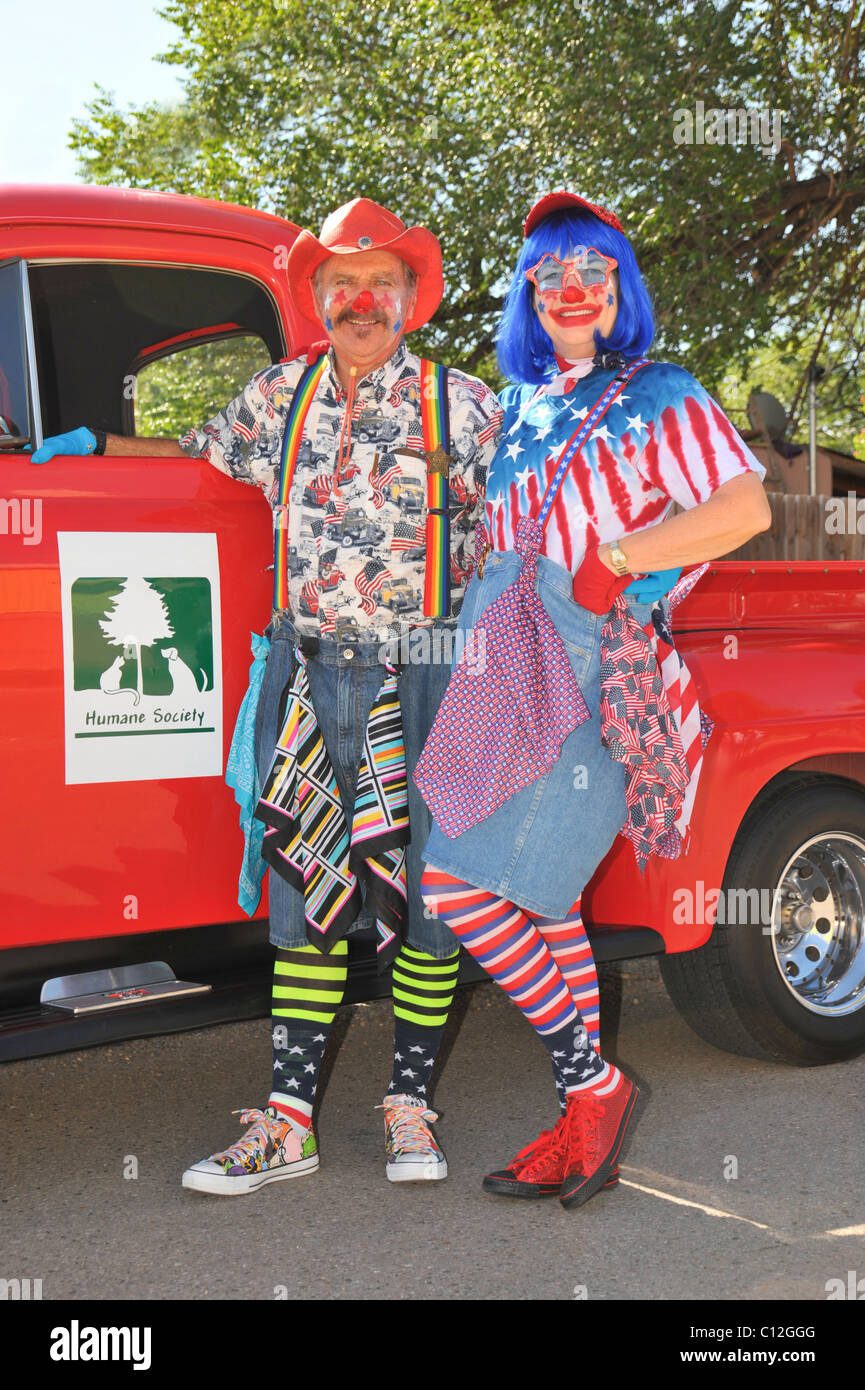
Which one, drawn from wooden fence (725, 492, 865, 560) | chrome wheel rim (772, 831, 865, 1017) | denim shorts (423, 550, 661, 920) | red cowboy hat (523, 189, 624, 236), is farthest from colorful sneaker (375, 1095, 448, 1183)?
wooden fence (725, 492, 865, 560)

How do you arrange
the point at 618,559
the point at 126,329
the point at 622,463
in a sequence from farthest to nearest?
the point at 126,329 → the point at 622,463 → the point at 618,559

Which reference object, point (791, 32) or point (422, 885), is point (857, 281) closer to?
point (791, 32)

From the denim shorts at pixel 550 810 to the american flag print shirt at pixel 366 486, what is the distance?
28 centimetres

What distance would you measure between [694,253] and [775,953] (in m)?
7.93

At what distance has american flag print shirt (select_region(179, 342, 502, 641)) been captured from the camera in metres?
3.04

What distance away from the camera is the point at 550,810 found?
2811 millimetres

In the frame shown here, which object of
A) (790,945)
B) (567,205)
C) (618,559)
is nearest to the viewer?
(618,559)

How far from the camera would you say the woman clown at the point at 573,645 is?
2.75 meters

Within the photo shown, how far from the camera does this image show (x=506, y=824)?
2.81 meters

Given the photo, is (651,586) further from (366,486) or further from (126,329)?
(126,329)

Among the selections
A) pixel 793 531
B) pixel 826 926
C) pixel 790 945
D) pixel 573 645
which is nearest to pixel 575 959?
pixel 573 645

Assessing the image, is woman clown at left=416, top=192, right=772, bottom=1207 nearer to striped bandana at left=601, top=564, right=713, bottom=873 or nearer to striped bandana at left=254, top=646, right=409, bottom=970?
striped bandana at left=601, top=564, right=713, bottom=873

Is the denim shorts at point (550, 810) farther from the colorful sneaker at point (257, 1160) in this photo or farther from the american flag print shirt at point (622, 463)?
the colorful sneaker at point (257, 1160)

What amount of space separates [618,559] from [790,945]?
1.67 meters
